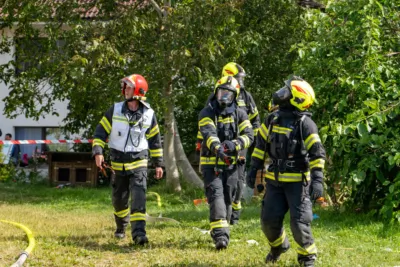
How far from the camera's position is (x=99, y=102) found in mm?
13523

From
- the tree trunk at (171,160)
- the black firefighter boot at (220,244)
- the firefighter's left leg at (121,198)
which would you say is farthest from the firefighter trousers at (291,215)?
the tree trunk at (171,160)

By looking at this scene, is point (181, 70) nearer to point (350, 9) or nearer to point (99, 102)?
point (99, 102)

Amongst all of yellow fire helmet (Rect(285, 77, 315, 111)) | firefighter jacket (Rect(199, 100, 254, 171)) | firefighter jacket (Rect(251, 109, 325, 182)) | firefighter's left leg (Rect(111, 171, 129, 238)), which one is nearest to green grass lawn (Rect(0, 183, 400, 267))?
firefighter's left leg (Rect(111, 171, 129, 238))

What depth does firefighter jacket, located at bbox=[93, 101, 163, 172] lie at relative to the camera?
26.0 feet


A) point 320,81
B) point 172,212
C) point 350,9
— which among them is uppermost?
point 350,9

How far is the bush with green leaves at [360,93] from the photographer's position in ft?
29.5

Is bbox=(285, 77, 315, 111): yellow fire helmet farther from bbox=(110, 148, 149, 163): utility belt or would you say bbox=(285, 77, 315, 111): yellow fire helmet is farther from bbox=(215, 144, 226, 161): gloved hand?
bbox=(110, 148, 149, 163): utility belt

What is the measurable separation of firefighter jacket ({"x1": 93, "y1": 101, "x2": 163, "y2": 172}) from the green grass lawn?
100cm

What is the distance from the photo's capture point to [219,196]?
25.4 feet

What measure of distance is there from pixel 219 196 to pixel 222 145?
600mm

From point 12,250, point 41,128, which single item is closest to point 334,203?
point 12,250

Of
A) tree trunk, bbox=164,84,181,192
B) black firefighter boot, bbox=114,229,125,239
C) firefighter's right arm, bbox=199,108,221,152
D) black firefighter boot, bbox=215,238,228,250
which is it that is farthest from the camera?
tree trunk, bbox=164,84,181,192

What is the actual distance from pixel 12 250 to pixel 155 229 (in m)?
2.39

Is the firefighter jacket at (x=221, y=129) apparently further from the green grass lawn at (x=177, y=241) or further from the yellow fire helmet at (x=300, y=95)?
the yellow fire helmet at (x=300, y=95)
